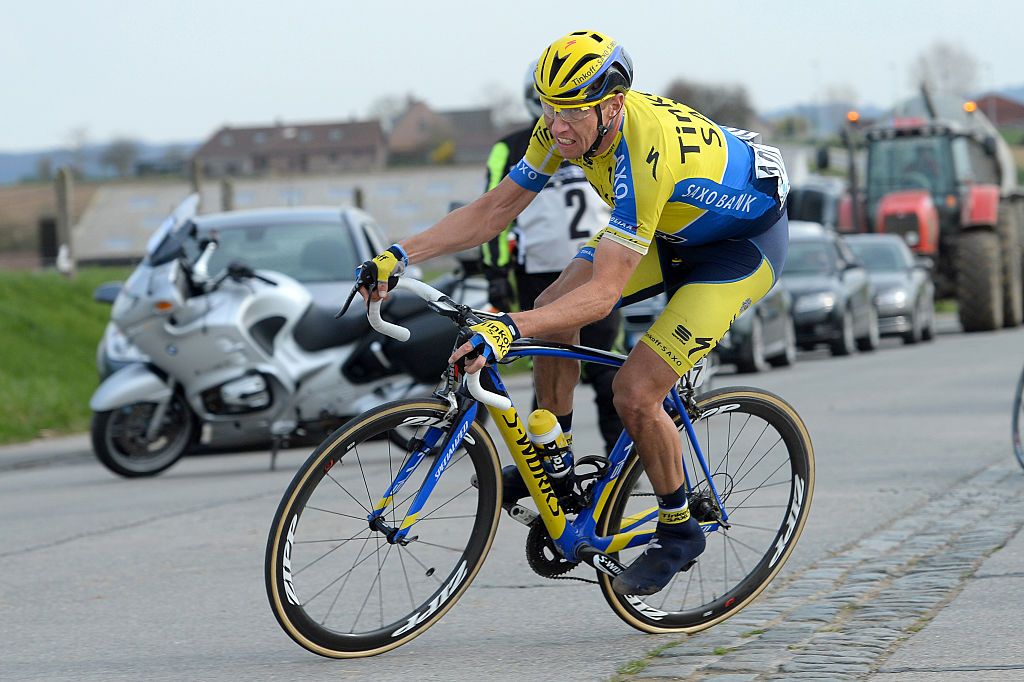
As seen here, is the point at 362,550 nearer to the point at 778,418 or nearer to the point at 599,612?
the point at 599,612

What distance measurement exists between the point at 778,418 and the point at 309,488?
5.88 ft

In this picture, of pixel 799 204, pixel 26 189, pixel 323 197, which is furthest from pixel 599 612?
pixel 323 197

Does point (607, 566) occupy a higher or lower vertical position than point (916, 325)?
higher

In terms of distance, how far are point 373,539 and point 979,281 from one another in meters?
22.0

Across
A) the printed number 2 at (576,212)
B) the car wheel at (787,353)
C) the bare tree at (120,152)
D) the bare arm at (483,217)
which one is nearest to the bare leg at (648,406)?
the bare arm at (483,217)

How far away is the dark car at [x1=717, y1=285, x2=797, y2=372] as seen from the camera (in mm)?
18453

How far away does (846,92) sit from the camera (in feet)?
591

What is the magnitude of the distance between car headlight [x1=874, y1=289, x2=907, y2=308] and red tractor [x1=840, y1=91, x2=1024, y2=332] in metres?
2.33

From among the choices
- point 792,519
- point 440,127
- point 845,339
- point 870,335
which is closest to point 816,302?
point 845,339

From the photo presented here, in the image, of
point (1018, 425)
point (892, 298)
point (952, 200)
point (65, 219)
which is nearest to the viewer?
point (1018, 425)

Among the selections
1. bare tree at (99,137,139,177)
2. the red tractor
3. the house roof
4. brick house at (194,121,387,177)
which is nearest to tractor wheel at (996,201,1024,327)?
the red tractor

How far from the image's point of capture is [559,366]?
5242 mm

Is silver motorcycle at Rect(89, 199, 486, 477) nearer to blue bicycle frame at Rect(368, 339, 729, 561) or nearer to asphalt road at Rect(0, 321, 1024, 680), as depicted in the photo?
asphalt road at Rect(0, 321, 1024, 680)

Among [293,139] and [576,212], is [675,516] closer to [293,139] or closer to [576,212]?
[576,212]
